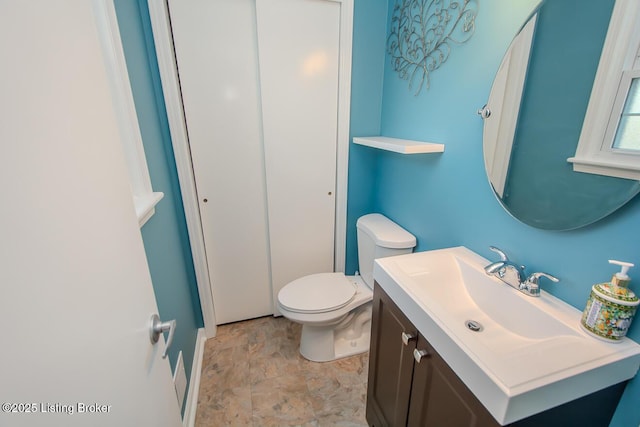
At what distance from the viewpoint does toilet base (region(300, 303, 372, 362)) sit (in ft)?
5.69

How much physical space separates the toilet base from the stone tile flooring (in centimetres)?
4

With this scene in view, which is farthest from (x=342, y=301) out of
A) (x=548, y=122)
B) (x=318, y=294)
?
(x=548, y=122)

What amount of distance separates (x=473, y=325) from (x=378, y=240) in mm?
670

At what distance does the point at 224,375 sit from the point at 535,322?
5.19 ft

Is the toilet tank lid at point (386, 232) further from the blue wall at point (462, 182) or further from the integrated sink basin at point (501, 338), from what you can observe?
the integrated sink basin at point (501, 338)

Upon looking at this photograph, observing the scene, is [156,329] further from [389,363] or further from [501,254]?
[501,254]

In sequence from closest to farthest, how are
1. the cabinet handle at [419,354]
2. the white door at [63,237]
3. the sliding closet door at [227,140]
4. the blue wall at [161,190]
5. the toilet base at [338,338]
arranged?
the white door at [63,237]
the cabinet handle at [419,354]
the blue wall at [161,190]
the sliding closet door at [227,140]
the toilet base at [338,338]

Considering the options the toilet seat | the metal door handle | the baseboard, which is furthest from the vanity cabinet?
the baseboard

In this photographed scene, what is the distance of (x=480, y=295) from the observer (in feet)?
3.55

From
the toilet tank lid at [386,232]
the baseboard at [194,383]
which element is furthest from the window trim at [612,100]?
the baseboard at [194,383]

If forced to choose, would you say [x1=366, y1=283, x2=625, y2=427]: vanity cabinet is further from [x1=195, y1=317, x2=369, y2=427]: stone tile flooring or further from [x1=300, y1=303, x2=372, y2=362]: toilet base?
[x1=300, y1=303, x2=372, y2=362]: toilet base

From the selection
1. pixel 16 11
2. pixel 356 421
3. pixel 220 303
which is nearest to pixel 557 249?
pixel 356 421

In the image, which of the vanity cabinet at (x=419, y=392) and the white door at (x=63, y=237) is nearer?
the white door at (x=63, y=237)

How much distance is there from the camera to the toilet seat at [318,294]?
62.6 inches
